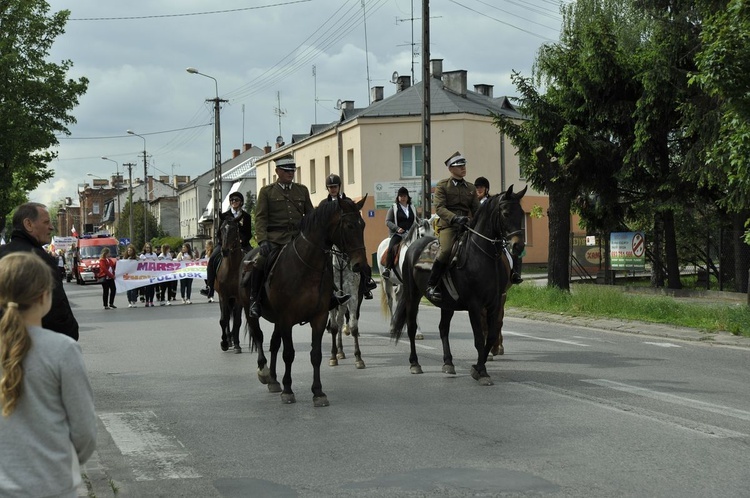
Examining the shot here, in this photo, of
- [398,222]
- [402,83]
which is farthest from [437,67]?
[398,222]

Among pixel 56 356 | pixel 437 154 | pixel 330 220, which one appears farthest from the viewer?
pixel 437 154

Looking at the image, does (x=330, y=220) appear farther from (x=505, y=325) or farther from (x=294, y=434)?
(x=505, y=325)

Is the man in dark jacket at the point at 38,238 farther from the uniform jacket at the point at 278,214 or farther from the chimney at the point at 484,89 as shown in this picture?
the chimney at the point at 484,89

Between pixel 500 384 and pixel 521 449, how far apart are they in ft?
11.6

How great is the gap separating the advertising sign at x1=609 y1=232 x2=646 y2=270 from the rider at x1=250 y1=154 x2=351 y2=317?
18.7 m

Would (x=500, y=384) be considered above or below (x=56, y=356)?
below

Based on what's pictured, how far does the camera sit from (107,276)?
2986 cm

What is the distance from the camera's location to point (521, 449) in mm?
7453

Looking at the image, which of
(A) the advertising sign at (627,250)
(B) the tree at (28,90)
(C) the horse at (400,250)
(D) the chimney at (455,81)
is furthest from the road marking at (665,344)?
(D) the chimney at (455,81)

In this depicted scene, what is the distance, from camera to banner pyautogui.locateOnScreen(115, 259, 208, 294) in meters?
30.7

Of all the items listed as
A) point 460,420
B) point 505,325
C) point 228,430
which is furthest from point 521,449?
point 505,325

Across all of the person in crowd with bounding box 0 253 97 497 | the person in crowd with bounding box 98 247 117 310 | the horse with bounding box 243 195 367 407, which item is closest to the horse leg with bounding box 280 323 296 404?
the horse with bounding box 243 195 367 407

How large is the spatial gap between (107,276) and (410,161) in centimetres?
2809

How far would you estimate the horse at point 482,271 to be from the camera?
11.1 meters
